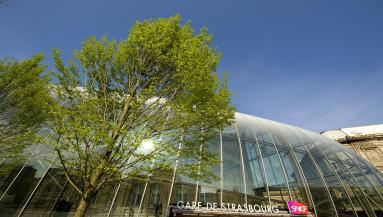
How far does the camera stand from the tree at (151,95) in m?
7.16

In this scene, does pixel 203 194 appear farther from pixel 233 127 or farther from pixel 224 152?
pixel 233 127

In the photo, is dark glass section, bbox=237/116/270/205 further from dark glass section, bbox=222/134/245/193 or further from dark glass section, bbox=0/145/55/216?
dark glass section, bbox=0/145/55/216

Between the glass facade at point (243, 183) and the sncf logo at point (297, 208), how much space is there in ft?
1.29

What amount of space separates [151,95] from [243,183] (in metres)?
8.28

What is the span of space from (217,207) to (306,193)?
22.8ft

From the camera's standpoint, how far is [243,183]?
1174 cm

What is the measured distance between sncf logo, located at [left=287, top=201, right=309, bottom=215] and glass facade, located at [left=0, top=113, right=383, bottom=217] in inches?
15.5

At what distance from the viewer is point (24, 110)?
36.5ft

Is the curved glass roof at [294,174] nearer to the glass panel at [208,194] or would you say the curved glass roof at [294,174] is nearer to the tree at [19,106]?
the glass panel at [208,194]

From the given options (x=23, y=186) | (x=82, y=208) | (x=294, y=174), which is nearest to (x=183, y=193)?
(x=82, y=208)

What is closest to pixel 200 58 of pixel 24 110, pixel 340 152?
pixel 24 110

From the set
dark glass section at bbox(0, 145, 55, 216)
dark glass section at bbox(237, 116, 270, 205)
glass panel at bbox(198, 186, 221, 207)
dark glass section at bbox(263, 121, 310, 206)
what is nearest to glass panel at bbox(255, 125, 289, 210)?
dark glass section at bbox(237, 116, 270, 205)

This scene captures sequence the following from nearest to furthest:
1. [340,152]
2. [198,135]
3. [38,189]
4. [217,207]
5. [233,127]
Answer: [198,135]
[38,189]
[217,207]
[233,127]
[340,152]

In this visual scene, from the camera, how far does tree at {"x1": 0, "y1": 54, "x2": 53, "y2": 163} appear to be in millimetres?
9969
